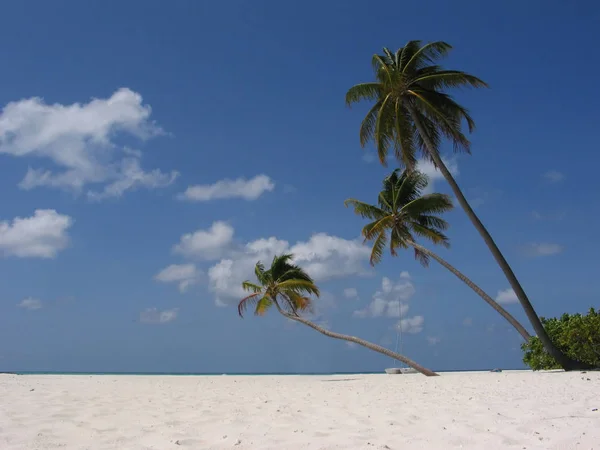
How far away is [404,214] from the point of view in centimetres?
2223

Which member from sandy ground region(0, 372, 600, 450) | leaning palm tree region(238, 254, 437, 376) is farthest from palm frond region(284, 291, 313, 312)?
sandy ground region(0, 372, 600, 450)

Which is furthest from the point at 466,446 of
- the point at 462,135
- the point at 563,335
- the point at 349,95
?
the point at 349,95

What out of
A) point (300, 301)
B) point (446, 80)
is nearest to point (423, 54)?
point (446, 80)

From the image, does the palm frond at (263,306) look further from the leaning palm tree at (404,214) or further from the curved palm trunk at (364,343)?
the leaning palm tree at (404,214)

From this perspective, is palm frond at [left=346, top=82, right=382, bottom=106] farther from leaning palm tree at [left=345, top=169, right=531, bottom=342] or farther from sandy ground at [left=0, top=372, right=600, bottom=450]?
sandy ground at [left=0, top=372, right=600, bottom=450]

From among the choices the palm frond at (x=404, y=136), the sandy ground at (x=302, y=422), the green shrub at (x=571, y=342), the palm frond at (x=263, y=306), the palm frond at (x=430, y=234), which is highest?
the palm frond at (x=404, y=136)

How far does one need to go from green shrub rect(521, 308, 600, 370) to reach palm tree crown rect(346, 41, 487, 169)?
7165mm

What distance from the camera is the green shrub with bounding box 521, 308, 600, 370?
49.1 ft

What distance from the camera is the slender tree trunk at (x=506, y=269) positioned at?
1560 cm

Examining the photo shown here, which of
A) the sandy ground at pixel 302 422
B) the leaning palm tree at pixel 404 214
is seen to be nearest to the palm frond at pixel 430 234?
the leaning palm tree at pixel 404 214

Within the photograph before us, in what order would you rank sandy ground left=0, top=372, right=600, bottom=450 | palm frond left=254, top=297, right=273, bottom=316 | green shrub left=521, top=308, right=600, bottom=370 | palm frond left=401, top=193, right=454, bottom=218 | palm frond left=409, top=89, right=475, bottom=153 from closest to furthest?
sandy ground left=0, top=372, right=600, bottom=450, green shrub left=521, top=308, right=600, bottom=370, palm frond left=409, top=89, right=475, bottom=153, palm frond left=401, top=193, right=454, bottom=218, palm frond left=254, top=297, right=273, bottom=316

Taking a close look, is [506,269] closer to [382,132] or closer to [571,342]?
[571,342]

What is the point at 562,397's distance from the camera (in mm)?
8156

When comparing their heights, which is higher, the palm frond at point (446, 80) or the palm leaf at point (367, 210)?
the palm frond at point (446, 80)
